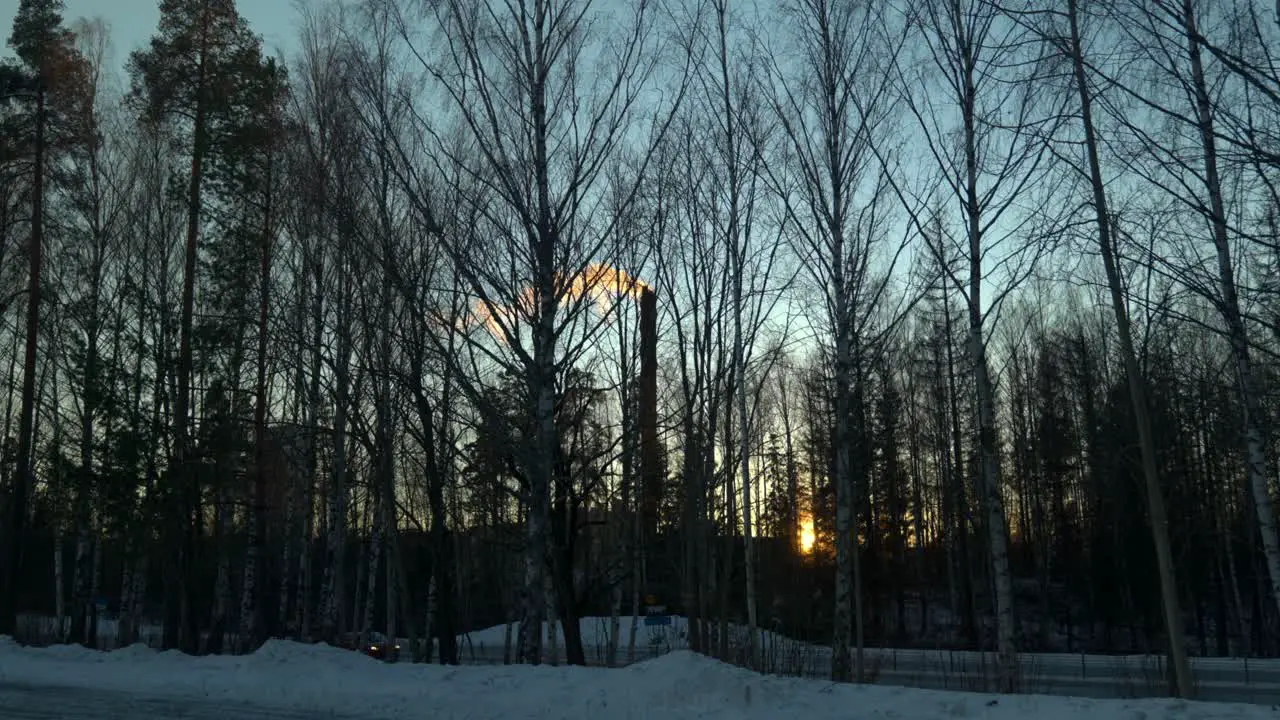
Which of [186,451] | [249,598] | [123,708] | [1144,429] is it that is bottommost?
[123,708]

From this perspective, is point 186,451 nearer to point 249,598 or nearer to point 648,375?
point 249,598

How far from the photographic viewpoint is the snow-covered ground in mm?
7984

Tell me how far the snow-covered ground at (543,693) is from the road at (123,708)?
13 cm

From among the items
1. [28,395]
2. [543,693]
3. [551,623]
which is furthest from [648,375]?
[28,395]

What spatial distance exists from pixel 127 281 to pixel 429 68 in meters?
13.1

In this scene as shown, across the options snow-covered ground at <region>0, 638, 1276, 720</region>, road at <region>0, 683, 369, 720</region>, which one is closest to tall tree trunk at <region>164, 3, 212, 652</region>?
snow-covered ground at <region>0, 638, 1276, 720</region>

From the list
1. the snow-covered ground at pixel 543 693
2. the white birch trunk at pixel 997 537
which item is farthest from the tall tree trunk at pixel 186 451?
the white birch trunk at pixel 997 537

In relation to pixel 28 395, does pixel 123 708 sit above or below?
below

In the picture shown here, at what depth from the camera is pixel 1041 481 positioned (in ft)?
146

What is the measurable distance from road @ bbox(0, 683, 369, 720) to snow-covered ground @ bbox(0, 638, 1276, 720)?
13 centimetres

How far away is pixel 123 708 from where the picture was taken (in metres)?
10.3

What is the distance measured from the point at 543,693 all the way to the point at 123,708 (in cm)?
461

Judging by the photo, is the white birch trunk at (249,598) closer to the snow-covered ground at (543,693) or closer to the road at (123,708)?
the snow-covered ground at (543,693)

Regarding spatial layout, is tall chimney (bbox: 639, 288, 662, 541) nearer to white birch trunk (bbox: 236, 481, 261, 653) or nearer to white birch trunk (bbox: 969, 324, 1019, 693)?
white birch trunk (bbox: 969, 324, 1019, 693)
